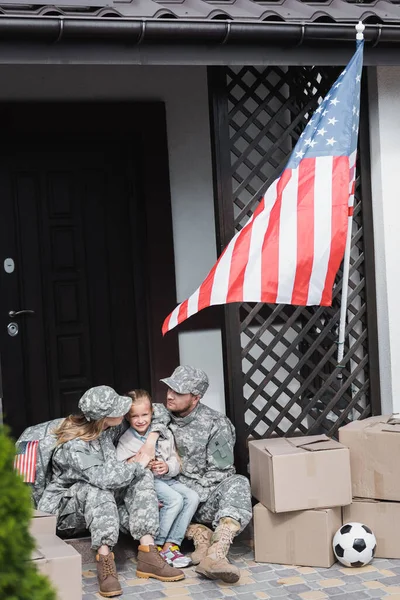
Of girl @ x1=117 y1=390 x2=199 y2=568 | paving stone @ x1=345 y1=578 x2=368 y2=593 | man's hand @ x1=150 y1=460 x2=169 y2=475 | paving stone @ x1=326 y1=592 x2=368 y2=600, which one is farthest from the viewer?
man's hand @ x1=150 y1=460 x2=169 y2=475

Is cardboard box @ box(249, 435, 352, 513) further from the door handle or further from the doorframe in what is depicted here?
the door handle

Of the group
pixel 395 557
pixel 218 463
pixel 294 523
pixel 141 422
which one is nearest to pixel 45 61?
pixel 141 422

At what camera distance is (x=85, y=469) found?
18.0 feet

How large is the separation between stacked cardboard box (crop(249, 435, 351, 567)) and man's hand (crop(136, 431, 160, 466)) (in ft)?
2.16

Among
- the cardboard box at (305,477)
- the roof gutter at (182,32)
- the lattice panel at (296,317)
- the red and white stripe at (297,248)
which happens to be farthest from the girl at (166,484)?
the roof gutter at (182,32)

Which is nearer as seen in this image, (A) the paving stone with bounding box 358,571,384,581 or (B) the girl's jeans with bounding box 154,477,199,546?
(A) the paving stone with bounding box 358,571,384,581

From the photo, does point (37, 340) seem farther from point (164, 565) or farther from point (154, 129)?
point (164, 565)

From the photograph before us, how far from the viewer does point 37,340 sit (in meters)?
7.52

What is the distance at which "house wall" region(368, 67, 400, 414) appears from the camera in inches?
255

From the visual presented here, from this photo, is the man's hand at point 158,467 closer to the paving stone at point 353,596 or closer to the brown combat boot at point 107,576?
the brown combat boot at point 107,576

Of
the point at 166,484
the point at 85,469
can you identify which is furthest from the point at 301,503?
the point at 85,469

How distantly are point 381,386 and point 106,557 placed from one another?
2337mm

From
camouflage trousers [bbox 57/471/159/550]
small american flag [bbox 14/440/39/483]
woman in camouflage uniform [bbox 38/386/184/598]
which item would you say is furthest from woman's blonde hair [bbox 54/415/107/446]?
camouflage trousers [bbox 57/471/159/550]

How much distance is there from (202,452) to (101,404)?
0.84 m
